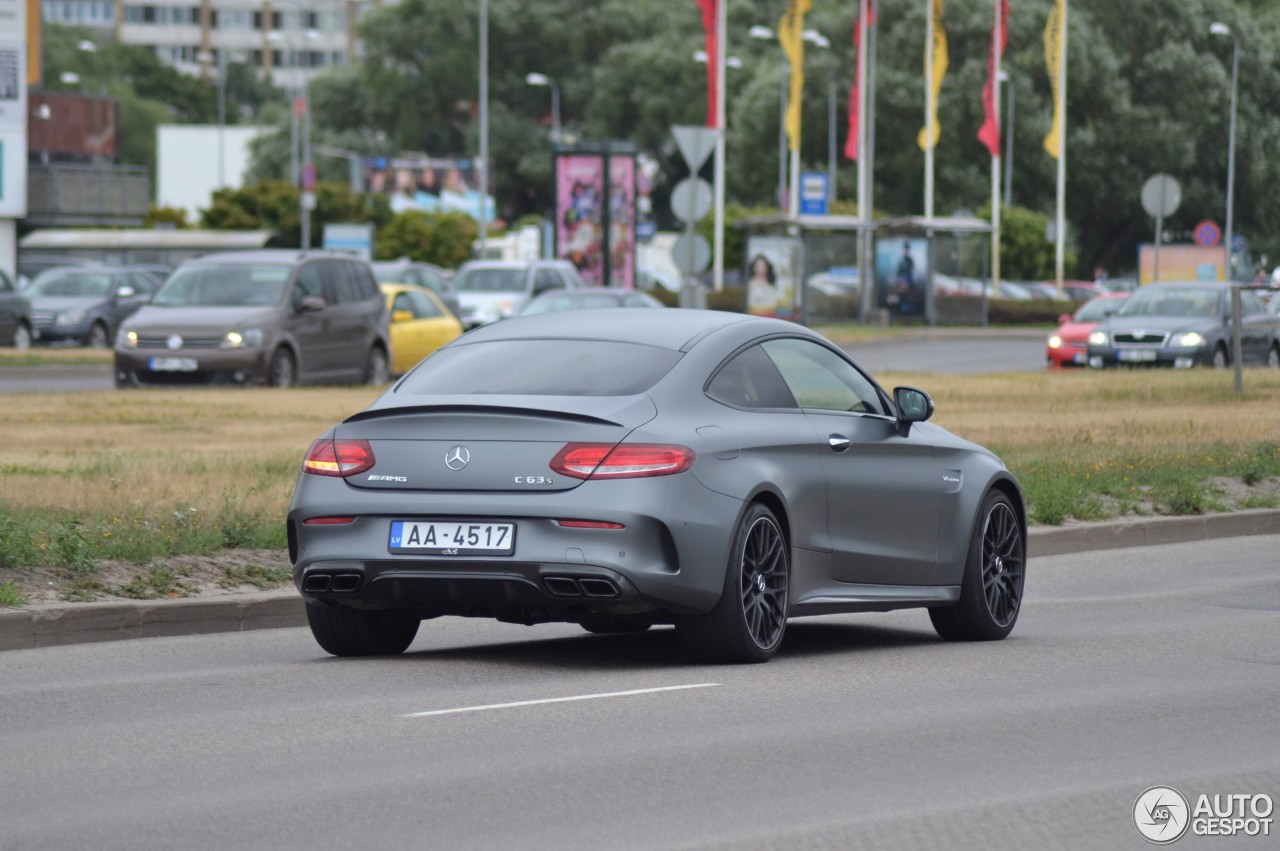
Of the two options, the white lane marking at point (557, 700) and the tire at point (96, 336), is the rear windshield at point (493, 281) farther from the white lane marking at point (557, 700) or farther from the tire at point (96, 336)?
the white lane marking at point (557, 700)

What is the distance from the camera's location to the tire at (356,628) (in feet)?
32.2

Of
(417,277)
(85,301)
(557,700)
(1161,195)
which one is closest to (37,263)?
(85,301)

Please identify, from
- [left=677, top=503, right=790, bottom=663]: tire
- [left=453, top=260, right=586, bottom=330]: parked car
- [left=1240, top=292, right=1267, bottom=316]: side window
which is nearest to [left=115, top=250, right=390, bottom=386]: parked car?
[left=453, top=260, right=586, bottom=330]: parked car

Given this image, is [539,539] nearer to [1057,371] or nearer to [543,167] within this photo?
[1057,371]

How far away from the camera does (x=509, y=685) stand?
890 centimetres

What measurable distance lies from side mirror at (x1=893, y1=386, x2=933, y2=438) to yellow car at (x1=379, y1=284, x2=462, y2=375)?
21.7 metres

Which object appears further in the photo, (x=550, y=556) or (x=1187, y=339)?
(x=1187, y=339)

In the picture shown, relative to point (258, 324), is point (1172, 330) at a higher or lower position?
lower

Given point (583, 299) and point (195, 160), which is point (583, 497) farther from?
point (195, 160)

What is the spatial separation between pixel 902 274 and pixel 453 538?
54.2 m

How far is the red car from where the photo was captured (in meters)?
37.5

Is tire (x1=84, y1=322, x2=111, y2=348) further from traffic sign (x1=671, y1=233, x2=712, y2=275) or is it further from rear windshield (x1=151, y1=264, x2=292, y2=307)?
rear windshield (x1=151, y1=264, x2=292, y2=307)

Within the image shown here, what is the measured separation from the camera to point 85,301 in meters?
46.3

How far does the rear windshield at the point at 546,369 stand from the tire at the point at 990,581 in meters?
2.09
